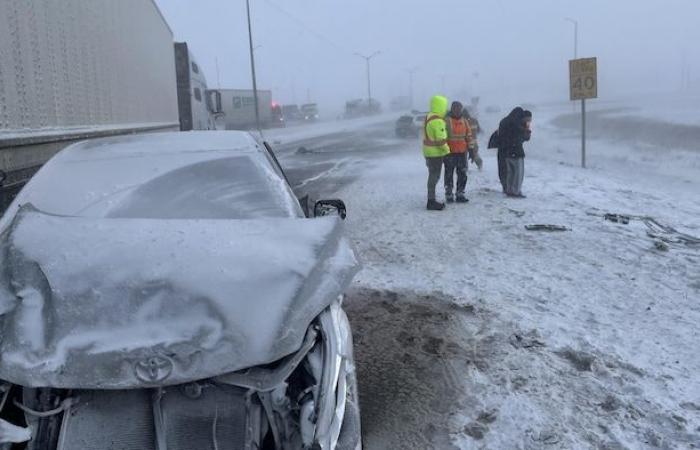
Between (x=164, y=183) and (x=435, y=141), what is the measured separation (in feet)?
20.8

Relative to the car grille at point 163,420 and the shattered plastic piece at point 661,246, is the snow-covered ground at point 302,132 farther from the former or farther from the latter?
the car grille at point 163,420

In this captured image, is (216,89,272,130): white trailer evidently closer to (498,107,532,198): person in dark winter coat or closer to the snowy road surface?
(498,107,532,198): person in dark winter coat

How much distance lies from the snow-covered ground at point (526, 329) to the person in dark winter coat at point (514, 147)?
128 cm

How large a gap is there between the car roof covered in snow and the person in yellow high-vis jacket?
547 cm

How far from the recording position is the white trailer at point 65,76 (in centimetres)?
555

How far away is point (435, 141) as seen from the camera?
9.93m

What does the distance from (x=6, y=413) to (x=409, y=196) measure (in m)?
9.43

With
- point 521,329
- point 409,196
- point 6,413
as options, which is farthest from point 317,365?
point 409,196

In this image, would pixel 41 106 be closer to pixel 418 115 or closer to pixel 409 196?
pixel 409 196

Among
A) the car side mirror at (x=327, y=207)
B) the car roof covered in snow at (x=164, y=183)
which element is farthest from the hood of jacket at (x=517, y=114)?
the car roof covered in snow at (x=164, y=183)

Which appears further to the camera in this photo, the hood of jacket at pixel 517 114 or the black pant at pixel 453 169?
the hood of jacket at pixel 517 114

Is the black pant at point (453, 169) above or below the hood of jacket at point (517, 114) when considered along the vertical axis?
below

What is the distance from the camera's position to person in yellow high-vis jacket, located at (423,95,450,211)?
32.5 ft

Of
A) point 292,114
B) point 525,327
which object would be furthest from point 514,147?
point 292,114
